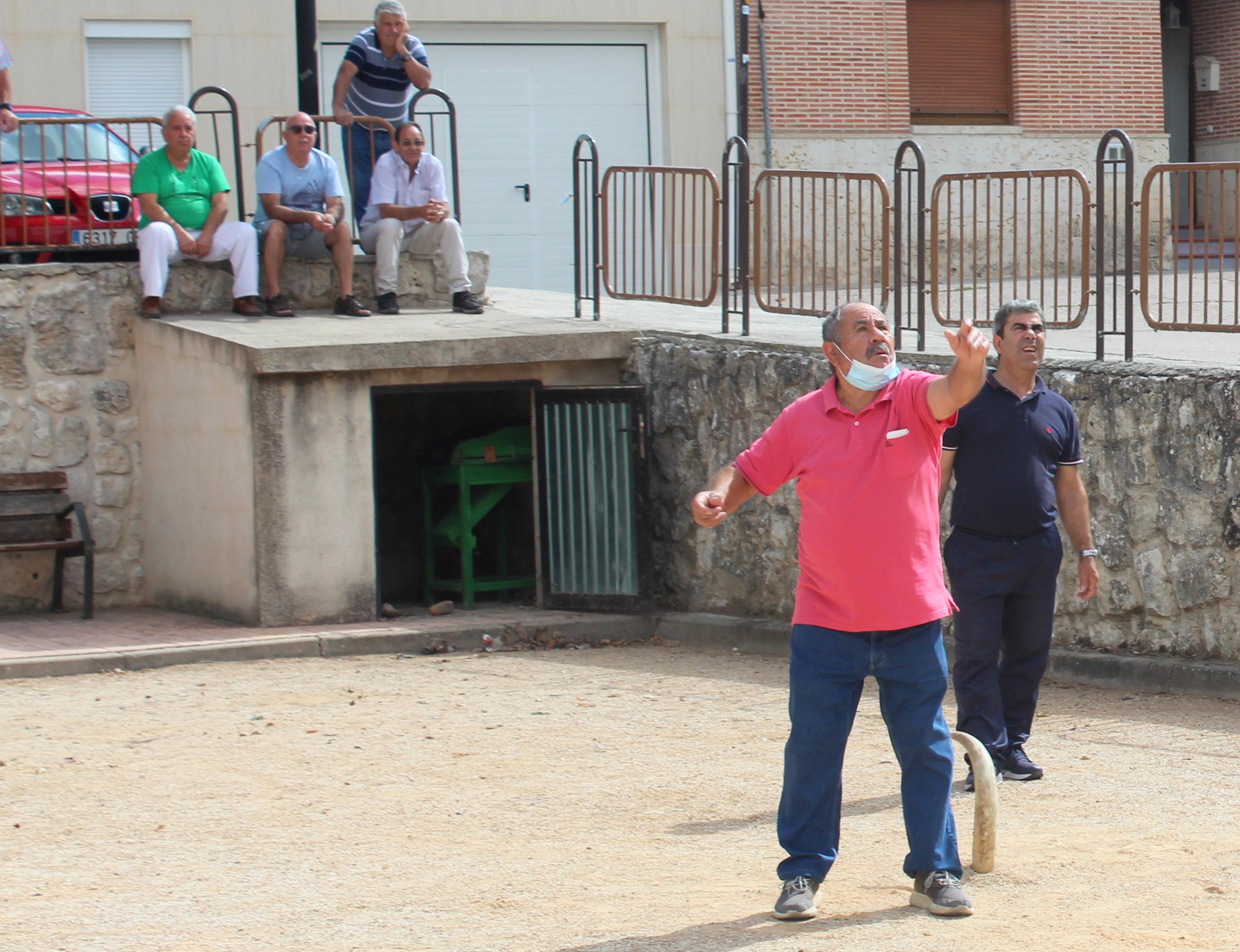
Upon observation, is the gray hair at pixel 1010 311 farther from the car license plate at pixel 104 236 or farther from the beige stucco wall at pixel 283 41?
Result: the beige stucco wall at pixel 283 41

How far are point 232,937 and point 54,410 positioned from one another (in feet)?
22.9

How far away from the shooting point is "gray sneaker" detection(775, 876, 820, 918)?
4691 millimetres

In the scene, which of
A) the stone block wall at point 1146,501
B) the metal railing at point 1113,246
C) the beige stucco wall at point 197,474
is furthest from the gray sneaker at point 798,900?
the beige stucco wall at point 197,474

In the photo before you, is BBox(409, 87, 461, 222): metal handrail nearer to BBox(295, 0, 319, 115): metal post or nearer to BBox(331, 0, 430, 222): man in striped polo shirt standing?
BBox(331, 0, 430, 222): man in striped polo shirt standing

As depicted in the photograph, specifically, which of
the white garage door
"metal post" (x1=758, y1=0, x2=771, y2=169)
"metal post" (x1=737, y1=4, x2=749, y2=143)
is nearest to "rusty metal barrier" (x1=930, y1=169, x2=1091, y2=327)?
the white garage door

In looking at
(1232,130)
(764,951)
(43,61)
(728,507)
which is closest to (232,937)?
(764,951)

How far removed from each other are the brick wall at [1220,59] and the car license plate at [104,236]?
15.7 m

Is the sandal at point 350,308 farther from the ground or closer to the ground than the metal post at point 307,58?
closer to the ground

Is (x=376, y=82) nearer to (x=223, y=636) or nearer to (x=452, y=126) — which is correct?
(x=452, y=126)

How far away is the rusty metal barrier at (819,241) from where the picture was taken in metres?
9.68

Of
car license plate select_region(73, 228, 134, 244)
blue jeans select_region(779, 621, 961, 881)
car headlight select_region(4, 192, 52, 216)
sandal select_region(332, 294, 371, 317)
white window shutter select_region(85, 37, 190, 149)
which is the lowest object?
blue jeans select_region(779, 621, 961, 881)

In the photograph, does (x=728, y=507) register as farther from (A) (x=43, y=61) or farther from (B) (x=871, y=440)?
(A) (x=43, y=61)

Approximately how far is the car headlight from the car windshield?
250 mm

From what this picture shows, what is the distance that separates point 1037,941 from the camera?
4.47 meters
